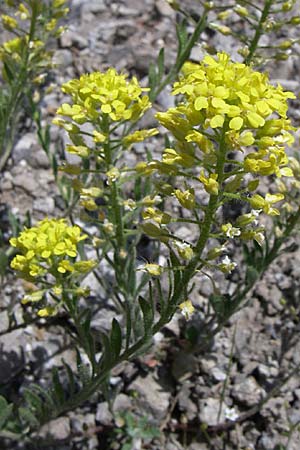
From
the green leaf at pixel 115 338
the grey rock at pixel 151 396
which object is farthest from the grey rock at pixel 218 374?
the green leaf at pixel 115 338

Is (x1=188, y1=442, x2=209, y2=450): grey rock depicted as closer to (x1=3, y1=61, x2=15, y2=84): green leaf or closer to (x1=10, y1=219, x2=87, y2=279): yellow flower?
(x1=10, y1=219, x2=87, y2=279): yellow flower

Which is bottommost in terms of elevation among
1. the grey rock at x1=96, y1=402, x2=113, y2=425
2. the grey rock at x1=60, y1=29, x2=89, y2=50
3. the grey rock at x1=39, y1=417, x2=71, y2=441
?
the grey rock at x1=39, y1=417, x2=71, y2=441

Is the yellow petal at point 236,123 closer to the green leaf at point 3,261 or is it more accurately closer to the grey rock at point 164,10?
the green leaf at point 3,261

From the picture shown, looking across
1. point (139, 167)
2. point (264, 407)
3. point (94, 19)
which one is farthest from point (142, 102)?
point (94, 19)

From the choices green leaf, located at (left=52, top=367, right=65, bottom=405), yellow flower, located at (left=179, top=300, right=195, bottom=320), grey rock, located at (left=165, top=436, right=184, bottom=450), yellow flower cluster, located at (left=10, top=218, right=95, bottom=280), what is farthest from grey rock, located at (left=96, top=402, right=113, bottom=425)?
yellow flower, located at (left=179, top=300, right=195, bottom=320)

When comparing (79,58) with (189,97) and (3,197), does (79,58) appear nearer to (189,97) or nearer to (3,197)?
(3,197)

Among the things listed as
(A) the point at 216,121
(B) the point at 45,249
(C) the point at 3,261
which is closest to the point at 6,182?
(C) the point at 3,261
